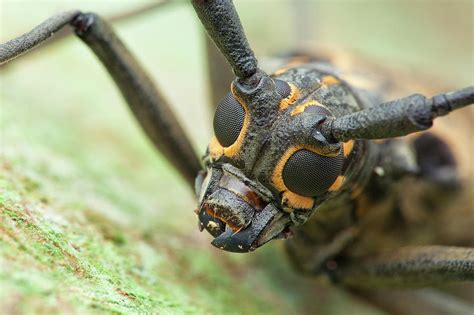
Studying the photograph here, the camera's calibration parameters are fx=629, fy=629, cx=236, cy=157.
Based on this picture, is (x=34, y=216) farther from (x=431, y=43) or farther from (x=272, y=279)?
(x=431, y=43)

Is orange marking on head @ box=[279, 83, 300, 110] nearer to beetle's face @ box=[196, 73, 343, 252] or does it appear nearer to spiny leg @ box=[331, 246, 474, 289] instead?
beetle's face @ box=[196, 73, 343, 252]

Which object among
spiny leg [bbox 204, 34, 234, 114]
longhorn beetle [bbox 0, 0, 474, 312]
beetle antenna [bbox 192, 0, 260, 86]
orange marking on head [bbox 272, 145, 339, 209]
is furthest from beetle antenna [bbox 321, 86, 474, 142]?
spiny leg [bbox 204, 34, 234, 114]

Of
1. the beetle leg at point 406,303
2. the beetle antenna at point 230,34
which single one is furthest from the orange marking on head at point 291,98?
the beetle leg at point 406,303

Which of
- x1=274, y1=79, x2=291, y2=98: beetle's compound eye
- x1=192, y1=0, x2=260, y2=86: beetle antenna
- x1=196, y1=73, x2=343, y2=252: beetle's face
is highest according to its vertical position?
x1=192, y1=0, x2=260, y2=86: beetle antenna

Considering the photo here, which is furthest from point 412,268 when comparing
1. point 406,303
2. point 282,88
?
point 282,88

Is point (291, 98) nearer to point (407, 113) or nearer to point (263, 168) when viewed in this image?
point (263, 168)
